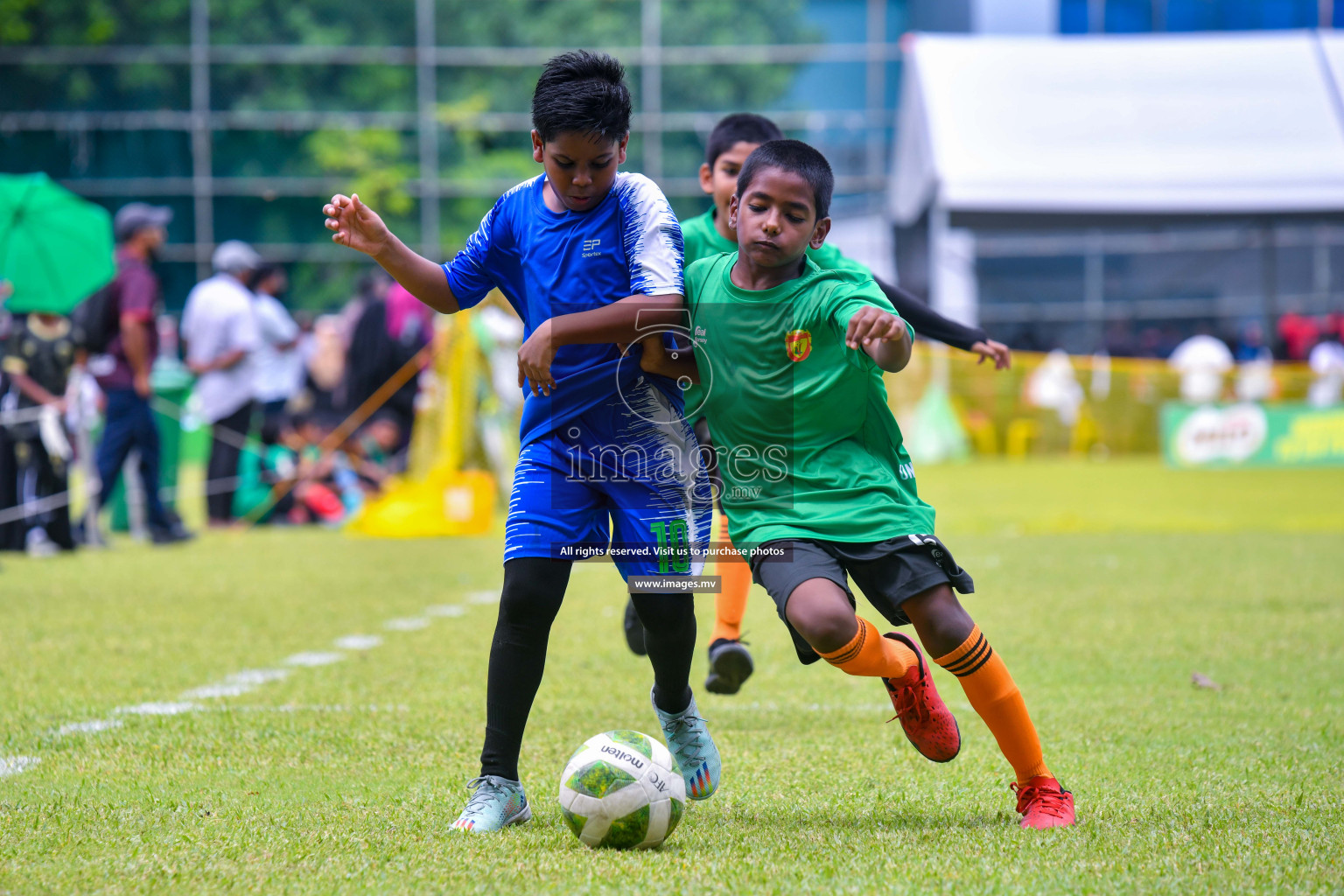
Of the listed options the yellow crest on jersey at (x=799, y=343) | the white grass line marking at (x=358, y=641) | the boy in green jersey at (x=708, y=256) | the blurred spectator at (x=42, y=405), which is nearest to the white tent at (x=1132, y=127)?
the blurred spectator at (x=42, y=405)

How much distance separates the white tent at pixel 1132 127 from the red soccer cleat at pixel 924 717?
14.2 meters

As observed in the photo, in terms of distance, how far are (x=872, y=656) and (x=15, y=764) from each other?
7.90 feet

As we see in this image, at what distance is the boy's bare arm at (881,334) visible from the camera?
3078 millimetres

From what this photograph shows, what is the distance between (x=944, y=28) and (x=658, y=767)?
2670 centimetres

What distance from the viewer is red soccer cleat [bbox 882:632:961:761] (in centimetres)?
359

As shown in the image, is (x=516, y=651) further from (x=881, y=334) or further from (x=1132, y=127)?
(x=1132, y=127)

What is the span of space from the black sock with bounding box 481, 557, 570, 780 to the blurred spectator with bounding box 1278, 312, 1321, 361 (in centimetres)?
2062

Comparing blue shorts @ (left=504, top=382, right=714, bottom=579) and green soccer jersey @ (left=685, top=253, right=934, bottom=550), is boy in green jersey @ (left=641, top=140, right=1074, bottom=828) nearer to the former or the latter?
green soccer jersey @ (left=685, top=253, right=934, bottom=550)

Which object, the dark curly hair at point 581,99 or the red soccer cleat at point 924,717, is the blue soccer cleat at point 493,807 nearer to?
the red soccer cleat at point 924,717

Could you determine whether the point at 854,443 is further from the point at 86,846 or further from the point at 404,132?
the point at 404,132

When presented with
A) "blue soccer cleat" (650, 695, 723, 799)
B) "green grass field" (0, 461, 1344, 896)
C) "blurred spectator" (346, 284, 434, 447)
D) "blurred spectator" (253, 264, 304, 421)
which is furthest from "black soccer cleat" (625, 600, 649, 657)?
"blurred spectator" (346, 284, 434, 447)

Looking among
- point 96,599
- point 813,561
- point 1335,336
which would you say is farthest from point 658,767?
point 1335,336

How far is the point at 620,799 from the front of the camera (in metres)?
3.09

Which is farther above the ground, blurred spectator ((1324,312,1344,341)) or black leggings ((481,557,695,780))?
blurred spectator ((1324,312,1344,341))
